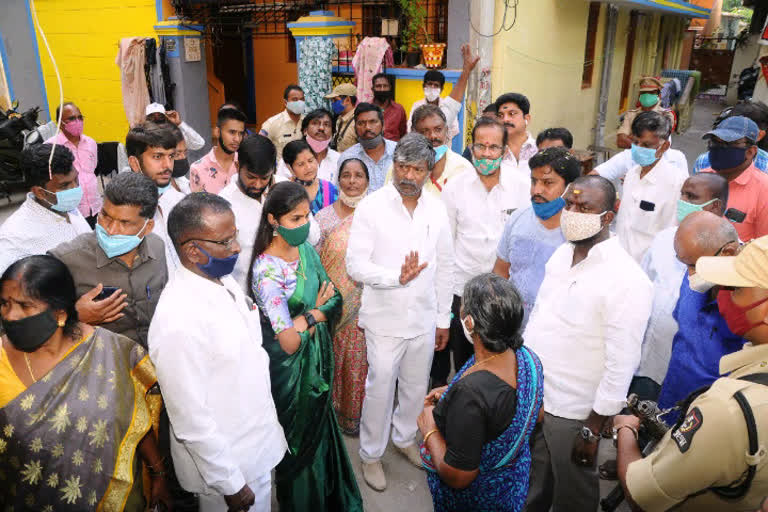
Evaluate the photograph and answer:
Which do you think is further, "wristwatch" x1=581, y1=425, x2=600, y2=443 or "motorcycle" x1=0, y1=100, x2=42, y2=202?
"motorcycle" x1=0, y1=100, x2=42, y2=202

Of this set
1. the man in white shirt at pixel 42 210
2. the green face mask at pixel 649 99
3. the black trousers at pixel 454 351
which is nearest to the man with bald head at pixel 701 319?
the black trousers at pixel 454 351

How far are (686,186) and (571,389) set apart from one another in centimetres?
163

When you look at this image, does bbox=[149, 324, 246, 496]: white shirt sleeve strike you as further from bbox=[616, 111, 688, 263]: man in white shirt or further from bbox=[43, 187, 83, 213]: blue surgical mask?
bbox=[616, 111, 688, 263]: man in white shirt

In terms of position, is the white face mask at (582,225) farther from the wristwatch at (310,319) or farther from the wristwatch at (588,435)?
the wristwatch at (310,319)

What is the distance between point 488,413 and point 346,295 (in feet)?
6.04

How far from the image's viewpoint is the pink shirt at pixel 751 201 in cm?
355

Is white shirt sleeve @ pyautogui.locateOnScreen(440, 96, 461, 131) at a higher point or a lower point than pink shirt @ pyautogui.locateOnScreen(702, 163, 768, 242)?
higher

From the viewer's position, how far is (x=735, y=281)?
1693 millimetres

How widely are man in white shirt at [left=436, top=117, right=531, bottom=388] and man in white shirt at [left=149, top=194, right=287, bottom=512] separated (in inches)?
76.4

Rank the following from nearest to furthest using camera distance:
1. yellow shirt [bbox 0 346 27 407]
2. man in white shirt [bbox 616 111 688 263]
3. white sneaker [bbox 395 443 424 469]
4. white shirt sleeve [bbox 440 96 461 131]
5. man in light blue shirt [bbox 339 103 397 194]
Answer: yellow shirt [bbox 0 346 27 407] < white sneaker [bbox 395 443 424 469] < man in white shirt [bbox 616 111 688 263] < man in light blue shirt [bbox 339 103 397 194] < white shirt sleeve [bbox 440 96 461 131]

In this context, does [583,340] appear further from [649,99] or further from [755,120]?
[649,99]

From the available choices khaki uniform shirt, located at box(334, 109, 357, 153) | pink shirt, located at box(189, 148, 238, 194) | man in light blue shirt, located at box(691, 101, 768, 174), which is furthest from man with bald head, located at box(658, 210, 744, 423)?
khaki uniform shirt, located at box(334, 109, 357, 153)

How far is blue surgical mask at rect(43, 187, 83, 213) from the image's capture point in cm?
303

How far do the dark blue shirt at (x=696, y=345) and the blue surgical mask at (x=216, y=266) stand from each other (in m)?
2.11
